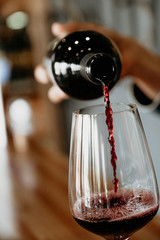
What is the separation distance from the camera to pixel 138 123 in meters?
0.63

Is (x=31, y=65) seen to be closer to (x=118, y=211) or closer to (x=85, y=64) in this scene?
(x=85, y=64)

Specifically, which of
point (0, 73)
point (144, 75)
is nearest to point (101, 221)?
point (144, 75)

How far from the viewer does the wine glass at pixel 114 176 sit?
1.98 ft

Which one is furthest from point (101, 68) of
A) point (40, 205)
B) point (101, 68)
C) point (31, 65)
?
point (31, 65)

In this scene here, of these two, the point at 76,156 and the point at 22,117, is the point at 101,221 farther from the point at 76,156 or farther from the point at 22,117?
the point at 22,117

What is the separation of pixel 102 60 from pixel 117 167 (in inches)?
6.9

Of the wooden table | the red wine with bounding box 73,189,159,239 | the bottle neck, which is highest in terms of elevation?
the bottle neck

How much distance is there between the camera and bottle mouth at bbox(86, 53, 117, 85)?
66 centimetres

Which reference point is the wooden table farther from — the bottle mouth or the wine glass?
the bottle mouth

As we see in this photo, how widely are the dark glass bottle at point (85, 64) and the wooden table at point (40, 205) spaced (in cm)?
29

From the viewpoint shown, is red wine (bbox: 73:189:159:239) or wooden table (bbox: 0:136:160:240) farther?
wooden table (bbox: 0:136:160:240)

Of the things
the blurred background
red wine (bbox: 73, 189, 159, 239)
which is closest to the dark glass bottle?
red wine (bbox: 73, 189, 159, 239)

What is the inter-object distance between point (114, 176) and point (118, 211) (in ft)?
0.17

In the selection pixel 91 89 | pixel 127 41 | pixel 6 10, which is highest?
pixel 6 10
